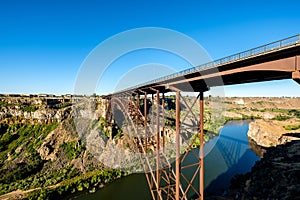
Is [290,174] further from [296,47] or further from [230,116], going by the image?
[230,116]

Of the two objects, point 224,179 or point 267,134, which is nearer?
point 224,179

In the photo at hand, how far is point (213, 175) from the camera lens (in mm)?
24062

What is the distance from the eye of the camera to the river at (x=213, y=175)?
19625 mm

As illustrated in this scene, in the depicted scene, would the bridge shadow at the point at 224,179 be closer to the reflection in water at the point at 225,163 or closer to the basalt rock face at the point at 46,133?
the reflection in water at the point at 225,163

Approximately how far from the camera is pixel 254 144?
134 ft

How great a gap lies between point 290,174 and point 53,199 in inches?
Result: 855

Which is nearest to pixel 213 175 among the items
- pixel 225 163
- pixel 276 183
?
pixel 225 163

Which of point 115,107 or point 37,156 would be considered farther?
point 115,107

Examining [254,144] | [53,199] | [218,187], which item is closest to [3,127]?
[53,199]

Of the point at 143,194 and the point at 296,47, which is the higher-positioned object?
the point at 296,47


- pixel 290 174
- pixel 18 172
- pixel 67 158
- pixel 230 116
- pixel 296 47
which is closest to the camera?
pixel 296 47

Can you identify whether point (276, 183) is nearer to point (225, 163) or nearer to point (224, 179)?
point (224, 179)

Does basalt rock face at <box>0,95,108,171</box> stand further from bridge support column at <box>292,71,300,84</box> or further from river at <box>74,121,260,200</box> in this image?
bridge support column at <box>292,71,300,84</box>

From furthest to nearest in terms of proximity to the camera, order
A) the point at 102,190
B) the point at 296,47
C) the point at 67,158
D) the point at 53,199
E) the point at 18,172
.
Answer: the point at 67,158, the point at 18,172, the point at 102,190, the point at 53,199, the point at 296,47
